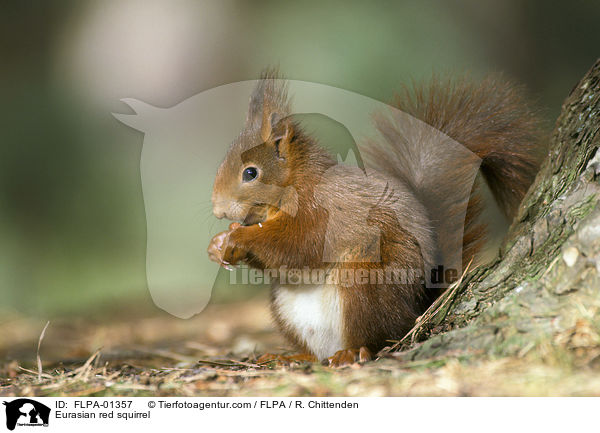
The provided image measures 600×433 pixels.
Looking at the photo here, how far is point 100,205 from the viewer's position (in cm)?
201

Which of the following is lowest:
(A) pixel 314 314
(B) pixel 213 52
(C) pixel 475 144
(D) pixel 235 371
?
(D) pixel 235 371

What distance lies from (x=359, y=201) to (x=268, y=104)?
1.16ft

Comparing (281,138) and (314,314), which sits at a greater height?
(281,138)

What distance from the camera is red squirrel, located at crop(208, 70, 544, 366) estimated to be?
3.90 ft

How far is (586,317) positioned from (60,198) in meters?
1.80

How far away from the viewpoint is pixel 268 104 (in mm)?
1325

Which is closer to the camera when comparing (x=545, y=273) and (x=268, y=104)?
(x=545, y=273)

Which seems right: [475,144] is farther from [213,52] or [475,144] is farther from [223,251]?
[213,52]

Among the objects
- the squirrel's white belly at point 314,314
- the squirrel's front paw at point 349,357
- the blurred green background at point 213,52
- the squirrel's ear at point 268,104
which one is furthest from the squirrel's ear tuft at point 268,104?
the squirrel's front paw at point 349,357

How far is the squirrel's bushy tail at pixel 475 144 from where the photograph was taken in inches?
51.9

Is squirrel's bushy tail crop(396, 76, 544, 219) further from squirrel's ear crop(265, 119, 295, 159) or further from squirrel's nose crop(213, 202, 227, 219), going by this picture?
squirrel's nose crop(213, 202, 227, 219)

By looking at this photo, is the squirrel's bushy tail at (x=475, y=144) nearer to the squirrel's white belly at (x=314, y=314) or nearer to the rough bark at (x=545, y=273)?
the rough bark at (x=545, y=273)

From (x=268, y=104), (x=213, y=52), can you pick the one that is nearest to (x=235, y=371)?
(x=268, y=104)
